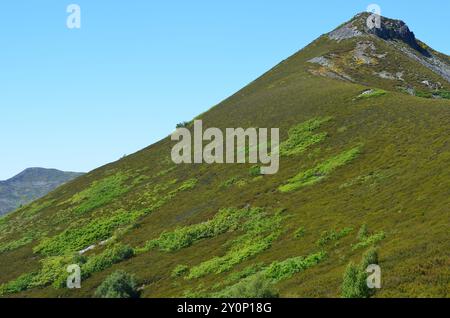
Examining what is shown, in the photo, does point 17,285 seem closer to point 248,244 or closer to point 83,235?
point 83,235

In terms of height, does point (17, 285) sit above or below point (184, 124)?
below

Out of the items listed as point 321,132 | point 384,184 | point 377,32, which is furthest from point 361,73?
point 384,184

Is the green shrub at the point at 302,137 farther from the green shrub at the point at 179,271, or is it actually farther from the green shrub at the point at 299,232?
the green shrub at the point at 179,271

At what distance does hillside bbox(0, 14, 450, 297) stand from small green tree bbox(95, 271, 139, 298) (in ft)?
4.76

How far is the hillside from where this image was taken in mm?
31013

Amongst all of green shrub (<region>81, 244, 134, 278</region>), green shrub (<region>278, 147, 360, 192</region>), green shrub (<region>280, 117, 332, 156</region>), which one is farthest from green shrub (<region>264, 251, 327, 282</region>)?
green shrub (<region>280, 117, 332, 156</region>)

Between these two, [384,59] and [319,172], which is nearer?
[319,172]

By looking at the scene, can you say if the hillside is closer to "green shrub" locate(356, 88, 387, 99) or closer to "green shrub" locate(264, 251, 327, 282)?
"green shrub" locate(264, 251, 327, 282)

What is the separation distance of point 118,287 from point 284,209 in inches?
688

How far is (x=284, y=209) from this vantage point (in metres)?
45.5

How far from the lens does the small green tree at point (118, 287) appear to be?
35263 mm

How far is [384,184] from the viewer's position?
42094 millimetres

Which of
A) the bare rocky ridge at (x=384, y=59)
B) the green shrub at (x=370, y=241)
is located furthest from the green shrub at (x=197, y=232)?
the bare rocky ridge at (x=384, y=59)

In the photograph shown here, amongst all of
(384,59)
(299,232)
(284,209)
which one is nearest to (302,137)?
(284,209)
